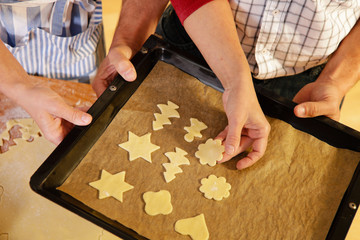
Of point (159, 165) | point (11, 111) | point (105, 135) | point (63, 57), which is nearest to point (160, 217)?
point (159, 165)

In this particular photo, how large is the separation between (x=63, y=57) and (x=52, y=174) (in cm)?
58

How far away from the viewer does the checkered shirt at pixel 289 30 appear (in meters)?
0.96

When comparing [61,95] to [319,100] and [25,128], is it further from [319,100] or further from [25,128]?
[319,100]

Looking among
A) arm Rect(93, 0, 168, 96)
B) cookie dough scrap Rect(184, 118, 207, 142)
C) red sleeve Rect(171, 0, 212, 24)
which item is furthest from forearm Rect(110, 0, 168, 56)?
cookie dough scrap Rect(184, 118, 207, 142)

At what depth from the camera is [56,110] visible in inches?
34.7

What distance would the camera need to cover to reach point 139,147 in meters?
0.89

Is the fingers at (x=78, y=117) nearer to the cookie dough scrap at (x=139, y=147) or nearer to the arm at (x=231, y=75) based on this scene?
the cookie dough scrap at (x=139, y=147)

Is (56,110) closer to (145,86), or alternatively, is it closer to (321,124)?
(145,86)

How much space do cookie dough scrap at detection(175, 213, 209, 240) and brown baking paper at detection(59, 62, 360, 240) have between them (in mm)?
11

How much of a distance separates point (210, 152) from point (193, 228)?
0.66 feet

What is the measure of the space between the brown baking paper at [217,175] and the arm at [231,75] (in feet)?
0.19

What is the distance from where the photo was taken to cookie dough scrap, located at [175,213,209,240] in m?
0.79

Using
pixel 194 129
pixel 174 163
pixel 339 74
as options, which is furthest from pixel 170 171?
pixel 339 74

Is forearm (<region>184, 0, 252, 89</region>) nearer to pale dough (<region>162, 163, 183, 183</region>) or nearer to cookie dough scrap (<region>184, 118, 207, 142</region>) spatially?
cookie dough scrap (<region>184, 118, 207, 142</region>)
